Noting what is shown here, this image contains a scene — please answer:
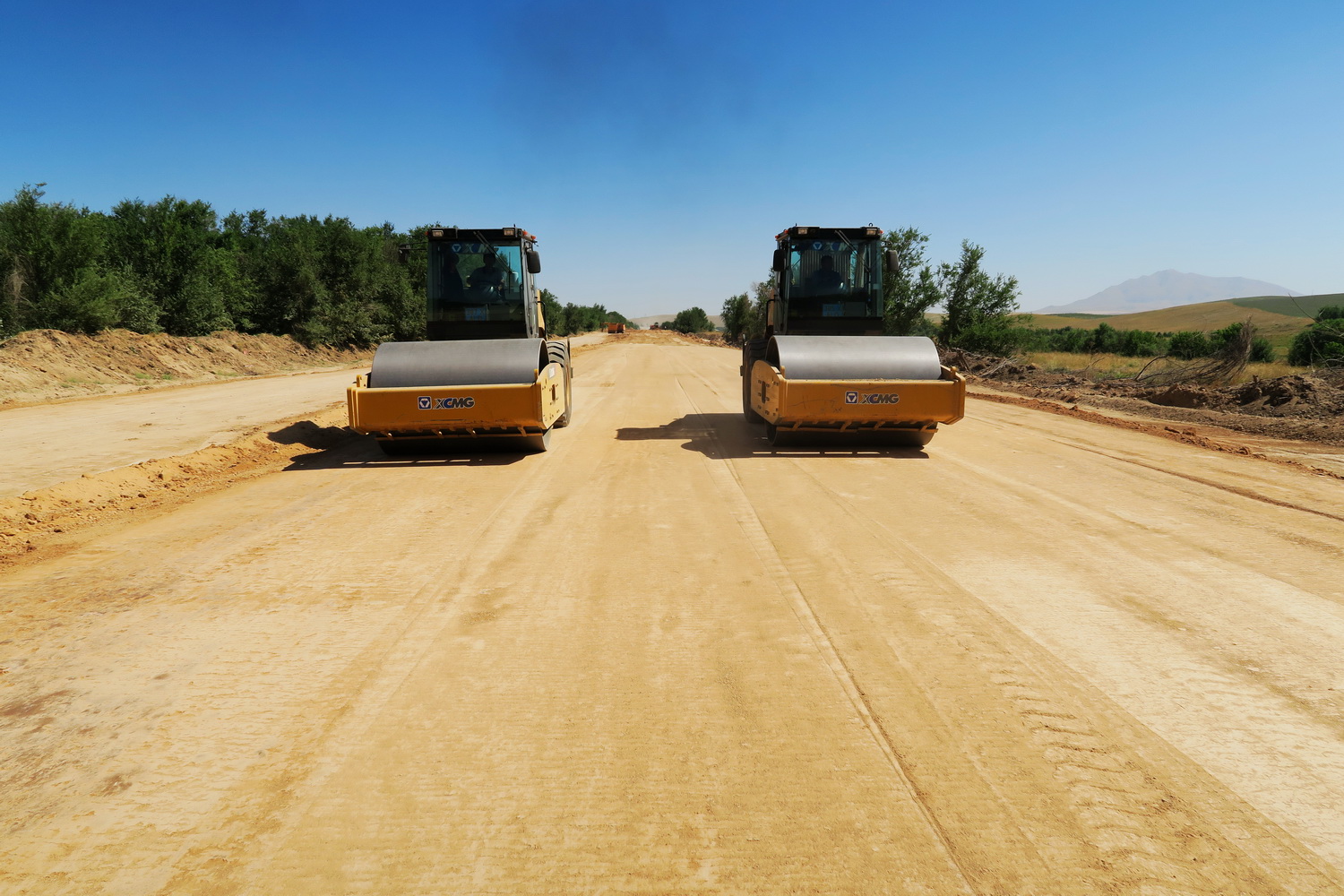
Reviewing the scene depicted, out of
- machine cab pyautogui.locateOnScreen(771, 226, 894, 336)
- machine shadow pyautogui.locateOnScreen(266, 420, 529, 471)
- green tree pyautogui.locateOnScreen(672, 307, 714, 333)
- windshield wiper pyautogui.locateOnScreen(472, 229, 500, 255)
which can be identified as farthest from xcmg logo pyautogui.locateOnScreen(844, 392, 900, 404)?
green tree pyautogui.locateOnScreen(672, 307, 714, 333)

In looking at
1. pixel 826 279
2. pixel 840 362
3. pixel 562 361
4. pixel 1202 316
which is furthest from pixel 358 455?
pixel 1202 316

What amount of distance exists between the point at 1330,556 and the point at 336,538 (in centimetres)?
711

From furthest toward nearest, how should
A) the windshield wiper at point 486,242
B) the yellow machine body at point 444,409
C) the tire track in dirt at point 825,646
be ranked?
the windshield wiper at point 486,242
the yellow machine body at point 444,409
the tire track in dirt at point 825,646

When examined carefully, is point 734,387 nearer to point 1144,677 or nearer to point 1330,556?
point 1330,556

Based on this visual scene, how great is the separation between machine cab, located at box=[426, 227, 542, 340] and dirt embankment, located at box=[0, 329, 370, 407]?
10725mm

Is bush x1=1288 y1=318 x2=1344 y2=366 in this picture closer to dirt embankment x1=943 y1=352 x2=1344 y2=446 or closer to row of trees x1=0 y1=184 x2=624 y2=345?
dirt embankment x1=943 y1=352 x2=1344 y2=446

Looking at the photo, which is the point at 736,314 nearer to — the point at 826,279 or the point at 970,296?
the point at 970,296

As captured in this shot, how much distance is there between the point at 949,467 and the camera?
26.3 ft

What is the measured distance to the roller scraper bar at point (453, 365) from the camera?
8469 millimetres

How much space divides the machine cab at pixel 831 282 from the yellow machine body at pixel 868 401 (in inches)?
80.3

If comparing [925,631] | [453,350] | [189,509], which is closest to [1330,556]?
[925,631]

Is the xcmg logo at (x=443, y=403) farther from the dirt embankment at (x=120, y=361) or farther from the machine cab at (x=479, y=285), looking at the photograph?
the dirt embankment at (x=120, y=361)

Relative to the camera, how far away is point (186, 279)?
2602 centimetres

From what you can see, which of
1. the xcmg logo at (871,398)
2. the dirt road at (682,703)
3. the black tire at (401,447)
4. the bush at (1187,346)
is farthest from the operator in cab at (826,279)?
the bush at (1187,346)
